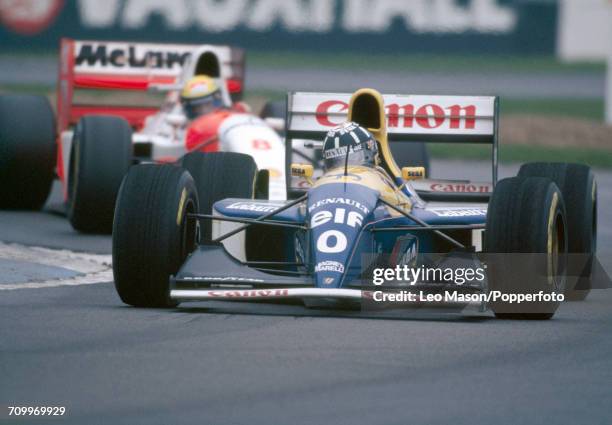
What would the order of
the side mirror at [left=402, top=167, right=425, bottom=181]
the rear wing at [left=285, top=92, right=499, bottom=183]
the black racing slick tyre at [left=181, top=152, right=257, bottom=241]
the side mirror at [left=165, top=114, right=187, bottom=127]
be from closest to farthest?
1. the side mirror at [left=402, top=167, right=425, bottom=181]
2. the black racing slick tyre at [left=181, top=152, right=257, bottom=241]
3. the rear wing at [left=285, top=92, right=499, bottom=183]
4. the side mirror at [left=165, top=114, right=187, bottom=127]

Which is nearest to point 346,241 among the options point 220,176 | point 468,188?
point 220,176

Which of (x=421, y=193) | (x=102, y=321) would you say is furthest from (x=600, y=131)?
(x=102, y=321)

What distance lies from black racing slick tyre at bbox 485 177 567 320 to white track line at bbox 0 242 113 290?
2.94 meters

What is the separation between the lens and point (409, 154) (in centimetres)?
1521

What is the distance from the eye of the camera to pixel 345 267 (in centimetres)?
880

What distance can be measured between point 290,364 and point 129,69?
1068cm

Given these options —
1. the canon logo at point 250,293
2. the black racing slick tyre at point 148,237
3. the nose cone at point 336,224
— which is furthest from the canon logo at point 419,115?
the canon logo at point 250,293

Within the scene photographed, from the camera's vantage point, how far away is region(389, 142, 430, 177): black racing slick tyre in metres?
15.1

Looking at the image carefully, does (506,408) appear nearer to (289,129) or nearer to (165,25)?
(289,129)

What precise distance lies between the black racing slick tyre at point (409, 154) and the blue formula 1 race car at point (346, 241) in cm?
475

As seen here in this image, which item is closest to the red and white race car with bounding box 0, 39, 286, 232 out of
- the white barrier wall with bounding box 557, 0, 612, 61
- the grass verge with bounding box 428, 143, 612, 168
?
the grass verge with bounding box 428, 143, 612, 168

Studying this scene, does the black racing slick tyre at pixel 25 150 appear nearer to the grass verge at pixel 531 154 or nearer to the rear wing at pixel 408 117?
the rear wing at pixel 408 117

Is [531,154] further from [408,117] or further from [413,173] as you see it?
[413,173]

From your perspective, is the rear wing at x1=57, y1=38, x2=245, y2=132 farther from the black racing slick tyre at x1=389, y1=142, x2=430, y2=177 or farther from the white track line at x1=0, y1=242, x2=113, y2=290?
the white track line at x1=0, y1=242, x2=113, y2=290
